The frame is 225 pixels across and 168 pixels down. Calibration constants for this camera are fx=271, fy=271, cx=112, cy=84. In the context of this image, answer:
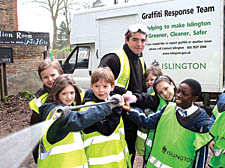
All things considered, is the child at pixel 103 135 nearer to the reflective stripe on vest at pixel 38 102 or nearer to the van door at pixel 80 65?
the reflective stripe on vest at pixel 38 102

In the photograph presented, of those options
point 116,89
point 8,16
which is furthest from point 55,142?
point 8,16

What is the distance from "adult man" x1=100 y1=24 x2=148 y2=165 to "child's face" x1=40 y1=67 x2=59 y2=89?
1.87 ft

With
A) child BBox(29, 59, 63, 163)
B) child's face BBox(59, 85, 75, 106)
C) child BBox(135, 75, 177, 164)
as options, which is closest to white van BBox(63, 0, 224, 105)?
child BBox(135, 75, 177, 164)

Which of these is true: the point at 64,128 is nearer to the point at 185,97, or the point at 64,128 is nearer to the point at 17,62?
the point at 185,97

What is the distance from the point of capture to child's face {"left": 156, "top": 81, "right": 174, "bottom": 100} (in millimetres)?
2645

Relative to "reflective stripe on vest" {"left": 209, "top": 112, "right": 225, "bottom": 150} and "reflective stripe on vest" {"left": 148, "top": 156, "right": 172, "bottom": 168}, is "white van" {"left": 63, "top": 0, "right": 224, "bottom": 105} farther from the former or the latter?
"reflective stripe on vest" {"left": 148, "top": 156, "right": 172, "bottom": 168}

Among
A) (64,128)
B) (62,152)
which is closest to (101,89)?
(64,128)

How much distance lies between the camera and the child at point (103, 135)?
7.70 feet

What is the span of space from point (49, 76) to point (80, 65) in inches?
264

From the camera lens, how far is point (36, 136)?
7.18 ft

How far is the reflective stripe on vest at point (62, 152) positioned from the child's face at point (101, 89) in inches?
15.9

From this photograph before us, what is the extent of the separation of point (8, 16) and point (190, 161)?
10.4 metres

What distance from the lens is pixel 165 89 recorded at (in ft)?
8.71

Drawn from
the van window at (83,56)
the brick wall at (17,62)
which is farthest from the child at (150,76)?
the brick wall at (17,62)
